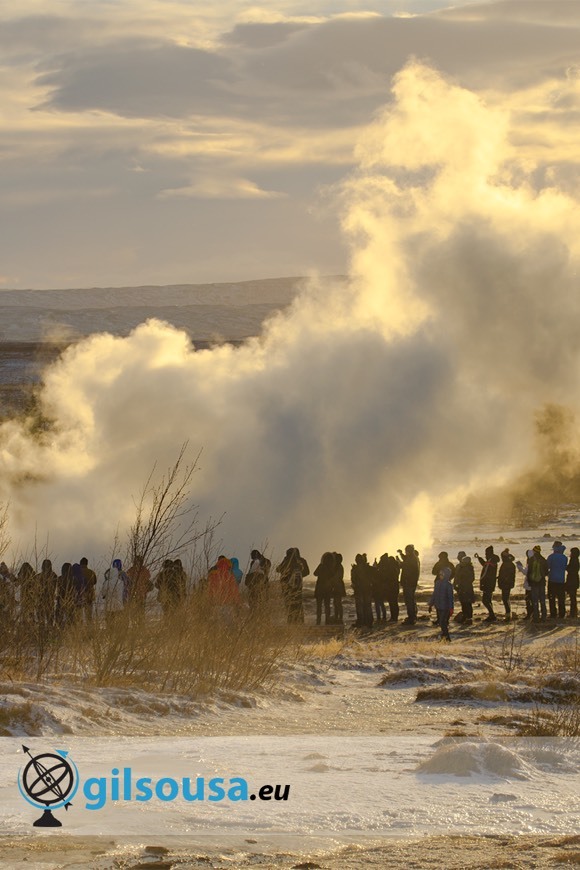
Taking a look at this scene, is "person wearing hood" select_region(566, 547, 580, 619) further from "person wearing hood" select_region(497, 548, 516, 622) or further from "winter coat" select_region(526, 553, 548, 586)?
"person wearing hood" select_region(497, 548, 516, 622)

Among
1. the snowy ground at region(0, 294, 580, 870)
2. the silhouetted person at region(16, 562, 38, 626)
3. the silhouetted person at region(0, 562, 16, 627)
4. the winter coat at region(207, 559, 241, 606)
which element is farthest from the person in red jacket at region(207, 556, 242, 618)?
the silhouetted person at region(0, 562, 16, 627)

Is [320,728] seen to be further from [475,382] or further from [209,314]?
[209,314]

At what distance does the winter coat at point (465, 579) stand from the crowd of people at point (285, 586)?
0.02 metres

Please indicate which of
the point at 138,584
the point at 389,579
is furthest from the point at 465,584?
the point at 138,584

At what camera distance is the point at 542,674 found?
17.5 metres

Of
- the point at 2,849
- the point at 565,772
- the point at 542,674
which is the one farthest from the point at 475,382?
the point at 2,849

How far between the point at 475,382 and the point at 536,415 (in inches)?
341

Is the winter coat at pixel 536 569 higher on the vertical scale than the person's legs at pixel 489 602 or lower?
higher

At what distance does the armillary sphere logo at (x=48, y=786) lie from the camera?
25.9ft

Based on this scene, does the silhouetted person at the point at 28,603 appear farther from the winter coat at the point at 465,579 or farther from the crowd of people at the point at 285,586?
the winter coat at the point at 465,579

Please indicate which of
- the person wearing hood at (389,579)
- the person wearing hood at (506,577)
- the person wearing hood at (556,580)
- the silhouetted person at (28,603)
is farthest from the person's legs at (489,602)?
the silhouetted person at (28,603)

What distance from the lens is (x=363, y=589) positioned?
2672 cm

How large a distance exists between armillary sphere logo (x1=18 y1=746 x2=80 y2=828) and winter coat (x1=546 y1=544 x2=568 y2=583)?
17.8 m

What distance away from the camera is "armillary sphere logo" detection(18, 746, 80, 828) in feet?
25.9
